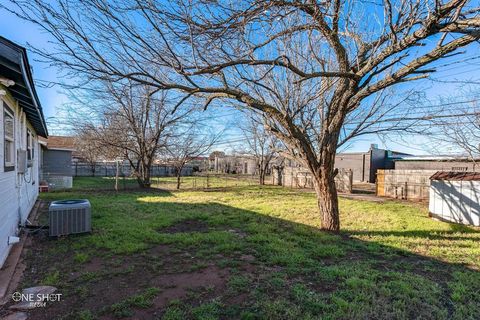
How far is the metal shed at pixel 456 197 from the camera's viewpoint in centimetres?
708

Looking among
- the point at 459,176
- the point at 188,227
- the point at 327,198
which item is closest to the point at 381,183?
the point at 459,176

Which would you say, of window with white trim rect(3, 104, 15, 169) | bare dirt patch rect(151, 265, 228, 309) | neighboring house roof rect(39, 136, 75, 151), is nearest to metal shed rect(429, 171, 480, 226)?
bare dirt patch rect(151, 265, 228, 309)

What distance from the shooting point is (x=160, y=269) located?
11.8 ft

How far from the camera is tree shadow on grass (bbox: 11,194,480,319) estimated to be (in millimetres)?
2582

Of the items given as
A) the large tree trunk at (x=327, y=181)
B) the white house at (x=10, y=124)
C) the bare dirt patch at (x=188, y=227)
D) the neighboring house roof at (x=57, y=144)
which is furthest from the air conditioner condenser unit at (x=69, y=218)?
the neighboring house roof at (x=57, y=144)

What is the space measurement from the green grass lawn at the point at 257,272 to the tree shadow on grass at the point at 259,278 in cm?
1

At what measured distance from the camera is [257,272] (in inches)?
138

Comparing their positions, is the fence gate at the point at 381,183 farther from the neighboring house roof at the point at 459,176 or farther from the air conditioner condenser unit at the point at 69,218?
the air conditioner condenser unit at the point at 69,218

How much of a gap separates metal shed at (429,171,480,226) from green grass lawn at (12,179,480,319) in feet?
2.79

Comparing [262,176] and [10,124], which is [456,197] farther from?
[262,176]

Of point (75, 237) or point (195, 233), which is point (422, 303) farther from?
point (75, 237)

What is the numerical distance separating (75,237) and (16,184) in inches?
61.0

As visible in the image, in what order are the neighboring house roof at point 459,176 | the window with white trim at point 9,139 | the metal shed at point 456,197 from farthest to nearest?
the neighboring house roof at point 459,176
the metal shed at point 456,197
the window with white trim at point 9,139

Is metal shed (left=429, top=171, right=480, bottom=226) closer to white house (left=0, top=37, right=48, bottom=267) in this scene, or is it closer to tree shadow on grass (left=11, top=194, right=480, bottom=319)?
tree shadow on grass (left=11, top=194, right=480, bottom=319)
